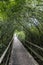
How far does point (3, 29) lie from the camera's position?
524 inches

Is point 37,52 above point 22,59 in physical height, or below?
below

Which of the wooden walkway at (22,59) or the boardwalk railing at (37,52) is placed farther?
the wooden walkway at (22,59)

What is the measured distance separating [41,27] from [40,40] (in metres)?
0.96

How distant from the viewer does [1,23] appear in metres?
12.0

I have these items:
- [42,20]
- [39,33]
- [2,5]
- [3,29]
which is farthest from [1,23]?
[2,5]

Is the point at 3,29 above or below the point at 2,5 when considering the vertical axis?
below

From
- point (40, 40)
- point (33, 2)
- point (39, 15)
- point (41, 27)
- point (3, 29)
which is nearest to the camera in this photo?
point (33, 2)

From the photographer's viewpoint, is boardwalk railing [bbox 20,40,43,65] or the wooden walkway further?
the wooden walkway

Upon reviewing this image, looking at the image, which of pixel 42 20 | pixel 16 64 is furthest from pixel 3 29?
pixel 16 64

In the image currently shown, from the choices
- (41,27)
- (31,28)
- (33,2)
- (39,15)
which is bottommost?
(31,28)

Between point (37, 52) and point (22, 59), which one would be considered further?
point (37, 52)

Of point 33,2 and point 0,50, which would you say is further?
point 0,50

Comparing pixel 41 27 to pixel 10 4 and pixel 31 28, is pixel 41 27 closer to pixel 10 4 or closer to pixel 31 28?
pixel 31 28

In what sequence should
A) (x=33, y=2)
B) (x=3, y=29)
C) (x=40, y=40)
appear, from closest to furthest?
(x=33, y=2)
(x=40, y=40)
(x=3, y=29)
